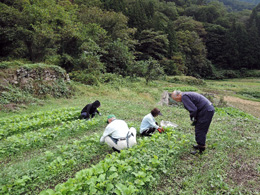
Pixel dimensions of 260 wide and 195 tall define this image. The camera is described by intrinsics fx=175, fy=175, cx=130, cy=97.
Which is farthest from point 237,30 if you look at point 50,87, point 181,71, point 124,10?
point 50,87

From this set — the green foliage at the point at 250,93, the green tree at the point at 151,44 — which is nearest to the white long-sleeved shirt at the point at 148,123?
the green foliage at the point at 250,93

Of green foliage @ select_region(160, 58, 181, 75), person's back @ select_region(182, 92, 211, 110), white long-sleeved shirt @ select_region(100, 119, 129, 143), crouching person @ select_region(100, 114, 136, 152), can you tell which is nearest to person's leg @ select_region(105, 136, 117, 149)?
crouching person @ select_region(100, 114, 136, 152)

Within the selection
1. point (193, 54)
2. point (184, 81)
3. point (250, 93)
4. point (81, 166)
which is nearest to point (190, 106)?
point (81, 166)

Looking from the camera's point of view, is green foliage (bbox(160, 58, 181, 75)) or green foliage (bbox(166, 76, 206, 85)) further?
green foliage (bbox(160, 58, 181, 75))

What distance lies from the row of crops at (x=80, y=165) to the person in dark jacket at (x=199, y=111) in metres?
Result: 0.55

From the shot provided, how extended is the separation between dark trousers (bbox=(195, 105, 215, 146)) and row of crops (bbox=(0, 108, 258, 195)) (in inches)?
21.6

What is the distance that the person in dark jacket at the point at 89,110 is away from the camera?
8342mm

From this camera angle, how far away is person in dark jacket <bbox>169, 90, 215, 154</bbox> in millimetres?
4770

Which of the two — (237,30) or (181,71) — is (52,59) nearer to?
(181,71)

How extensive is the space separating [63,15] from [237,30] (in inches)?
2111

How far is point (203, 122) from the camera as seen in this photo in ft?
15.7

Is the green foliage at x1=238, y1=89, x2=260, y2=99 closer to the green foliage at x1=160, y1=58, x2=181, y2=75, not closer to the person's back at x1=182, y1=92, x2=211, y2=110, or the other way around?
the green foliage at x1=160, y1=58, x2=181, y2=75

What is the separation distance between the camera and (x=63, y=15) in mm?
17375

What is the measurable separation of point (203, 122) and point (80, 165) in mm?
3451
